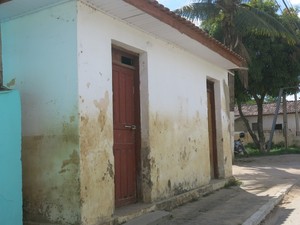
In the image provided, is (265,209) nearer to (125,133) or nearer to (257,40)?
(125,133)

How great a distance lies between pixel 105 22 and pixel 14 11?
4.44ft

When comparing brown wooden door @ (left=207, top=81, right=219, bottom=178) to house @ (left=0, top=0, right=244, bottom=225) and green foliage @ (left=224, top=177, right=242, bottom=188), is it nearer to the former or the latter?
green foliage @ (left=224, top=177, right=242, bottom=188)

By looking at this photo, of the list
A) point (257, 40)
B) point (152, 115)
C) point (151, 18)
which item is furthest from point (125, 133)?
point (257, 40)

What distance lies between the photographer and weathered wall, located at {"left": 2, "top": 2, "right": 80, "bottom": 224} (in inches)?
226

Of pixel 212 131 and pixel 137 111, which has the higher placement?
pixel 137 111

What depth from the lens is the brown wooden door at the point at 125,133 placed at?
6.98 meters

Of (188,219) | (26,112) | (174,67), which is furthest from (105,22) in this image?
(188,219)

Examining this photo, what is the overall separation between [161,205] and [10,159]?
299 centimetres

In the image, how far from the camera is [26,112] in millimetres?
6234

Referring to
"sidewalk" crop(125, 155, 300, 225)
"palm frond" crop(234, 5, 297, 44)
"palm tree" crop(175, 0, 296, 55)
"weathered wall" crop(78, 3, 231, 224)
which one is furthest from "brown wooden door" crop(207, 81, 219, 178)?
"palm tree" crop(175, 0, 296, 55)

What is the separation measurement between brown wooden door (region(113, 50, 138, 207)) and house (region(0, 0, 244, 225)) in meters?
0.02

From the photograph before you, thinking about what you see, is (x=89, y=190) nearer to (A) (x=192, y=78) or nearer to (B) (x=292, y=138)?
(A) (x=192, y=78)

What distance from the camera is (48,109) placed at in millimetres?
6012

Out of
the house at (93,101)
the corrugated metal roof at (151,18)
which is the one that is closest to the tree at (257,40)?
the corrugated metal roof at (151,18)
